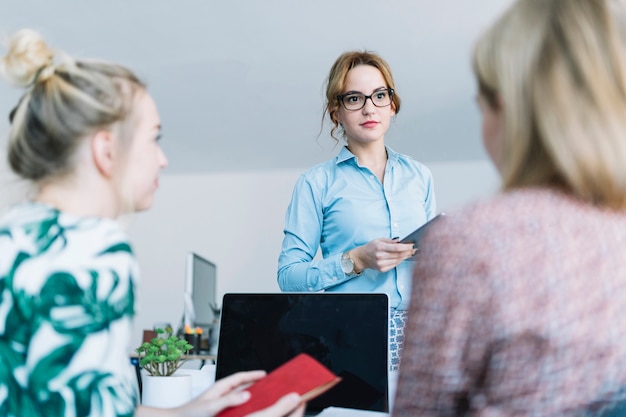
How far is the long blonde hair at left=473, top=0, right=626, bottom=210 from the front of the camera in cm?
72

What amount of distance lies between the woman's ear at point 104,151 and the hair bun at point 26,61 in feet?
0.42

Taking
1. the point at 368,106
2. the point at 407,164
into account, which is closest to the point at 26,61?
the point at 368,106

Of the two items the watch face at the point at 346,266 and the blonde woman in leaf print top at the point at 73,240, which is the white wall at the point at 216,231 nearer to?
the watch face at the point at 346,266

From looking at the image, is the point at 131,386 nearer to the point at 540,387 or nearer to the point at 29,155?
the point at 29,155

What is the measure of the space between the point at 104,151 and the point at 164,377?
62cm

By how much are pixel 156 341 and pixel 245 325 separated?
197 mm

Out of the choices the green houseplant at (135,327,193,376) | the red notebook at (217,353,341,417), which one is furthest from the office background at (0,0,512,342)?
the green houseplant at (135,327,193,376)

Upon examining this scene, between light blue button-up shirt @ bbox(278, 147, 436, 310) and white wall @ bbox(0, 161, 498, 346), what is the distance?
530cm

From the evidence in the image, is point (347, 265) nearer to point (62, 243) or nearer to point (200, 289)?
point (62, 243)

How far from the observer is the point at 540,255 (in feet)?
2.27

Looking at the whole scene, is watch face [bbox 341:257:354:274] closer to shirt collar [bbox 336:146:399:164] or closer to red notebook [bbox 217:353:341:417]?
shirt collar [bbox 336:146:399:164]

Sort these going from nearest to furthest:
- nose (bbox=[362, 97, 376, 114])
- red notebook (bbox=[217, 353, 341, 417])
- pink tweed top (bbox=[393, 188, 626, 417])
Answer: pink tweed top (bbox=[393, 188, 626, 417]) < red notebook (bbox=[217, 353, 341, 417]) < nose (bbox=[362, 97, 376, 114])

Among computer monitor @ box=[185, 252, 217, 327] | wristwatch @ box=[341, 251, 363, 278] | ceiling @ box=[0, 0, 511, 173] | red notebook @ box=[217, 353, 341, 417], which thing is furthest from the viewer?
computer monitor @ box=[185, 252, 217, 327]

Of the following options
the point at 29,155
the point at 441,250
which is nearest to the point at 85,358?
the point at 29,155
